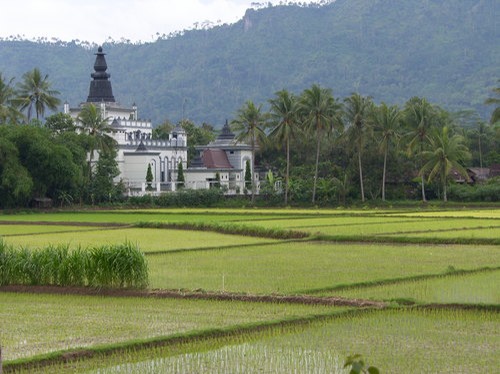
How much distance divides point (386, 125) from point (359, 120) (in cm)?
201

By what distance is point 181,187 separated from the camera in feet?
251

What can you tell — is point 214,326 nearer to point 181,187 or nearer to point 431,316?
point 431,316

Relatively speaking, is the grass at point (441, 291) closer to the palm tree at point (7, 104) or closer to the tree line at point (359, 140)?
the tree line at point (359, 140)

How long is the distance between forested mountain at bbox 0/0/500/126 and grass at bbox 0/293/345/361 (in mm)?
143222

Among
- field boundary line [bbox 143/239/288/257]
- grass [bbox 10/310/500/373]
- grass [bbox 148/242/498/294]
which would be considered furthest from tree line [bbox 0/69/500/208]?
grass [bbox 10/310/500/373]

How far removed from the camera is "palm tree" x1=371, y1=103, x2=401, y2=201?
225 ft

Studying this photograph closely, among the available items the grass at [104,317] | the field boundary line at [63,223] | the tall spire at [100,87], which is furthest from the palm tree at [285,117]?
the grass at [104,317]

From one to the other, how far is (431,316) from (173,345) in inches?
189

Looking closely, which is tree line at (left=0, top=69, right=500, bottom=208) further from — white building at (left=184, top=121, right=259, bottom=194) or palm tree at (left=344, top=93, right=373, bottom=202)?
white building at (left=184, top=121, right=259, bottom=194)

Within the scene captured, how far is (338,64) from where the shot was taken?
594 ft

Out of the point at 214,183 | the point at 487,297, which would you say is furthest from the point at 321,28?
the point at 487,297

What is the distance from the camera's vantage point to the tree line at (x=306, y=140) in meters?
63.3

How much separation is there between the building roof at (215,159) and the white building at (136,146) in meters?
2.94

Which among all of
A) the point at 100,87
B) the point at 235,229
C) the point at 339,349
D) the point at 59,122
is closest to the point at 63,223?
the point at 235,229
